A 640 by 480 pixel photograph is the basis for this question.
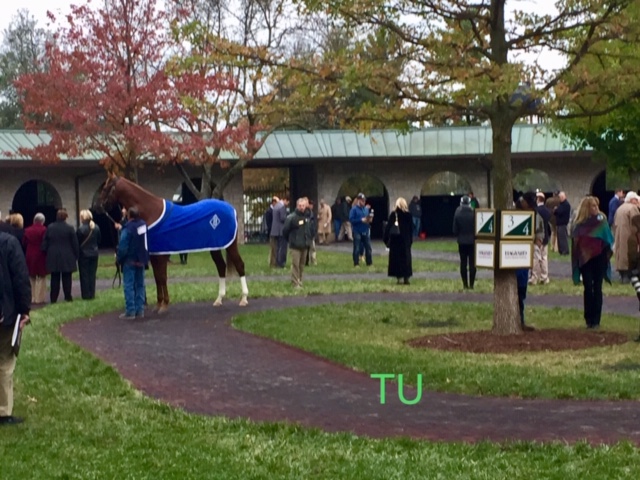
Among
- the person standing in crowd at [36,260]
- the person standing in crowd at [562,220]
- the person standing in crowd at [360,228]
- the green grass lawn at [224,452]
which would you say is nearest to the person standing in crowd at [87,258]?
the person standing in crowd at [36,260]

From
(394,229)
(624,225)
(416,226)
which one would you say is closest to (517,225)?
(624,225)

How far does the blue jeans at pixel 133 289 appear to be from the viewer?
1722cm

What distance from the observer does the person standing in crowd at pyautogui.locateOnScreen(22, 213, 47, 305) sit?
2055 cm

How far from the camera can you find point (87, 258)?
811 inches

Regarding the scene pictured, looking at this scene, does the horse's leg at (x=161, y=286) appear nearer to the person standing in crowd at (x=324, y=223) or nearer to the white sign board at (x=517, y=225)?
the white sign board at (x=517, y=225)

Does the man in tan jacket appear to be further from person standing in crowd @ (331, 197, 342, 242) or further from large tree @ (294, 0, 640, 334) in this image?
large tree @ (294, 0, 640, 334)

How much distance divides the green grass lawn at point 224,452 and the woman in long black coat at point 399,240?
12163 millimetres

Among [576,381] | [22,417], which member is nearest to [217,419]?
[22,417]

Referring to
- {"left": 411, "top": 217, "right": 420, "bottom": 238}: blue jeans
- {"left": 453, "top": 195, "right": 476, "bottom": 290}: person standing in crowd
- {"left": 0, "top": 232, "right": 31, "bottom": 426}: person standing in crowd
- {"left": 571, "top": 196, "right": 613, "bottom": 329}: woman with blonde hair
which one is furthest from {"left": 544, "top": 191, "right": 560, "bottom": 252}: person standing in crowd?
{"left": 0, "top": 232, "right": 31, "bottom": 426}: person standing in crowd

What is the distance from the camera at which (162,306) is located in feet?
58.9

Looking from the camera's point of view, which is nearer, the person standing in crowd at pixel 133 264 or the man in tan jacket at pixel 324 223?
the person standing in crowd at pixel 133 264

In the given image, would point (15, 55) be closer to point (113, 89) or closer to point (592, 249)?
point (113, 89)

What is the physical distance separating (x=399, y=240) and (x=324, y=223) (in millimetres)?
18162

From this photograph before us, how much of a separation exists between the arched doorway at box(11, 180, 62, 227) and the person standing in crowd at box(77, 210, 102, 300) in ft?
70.0
